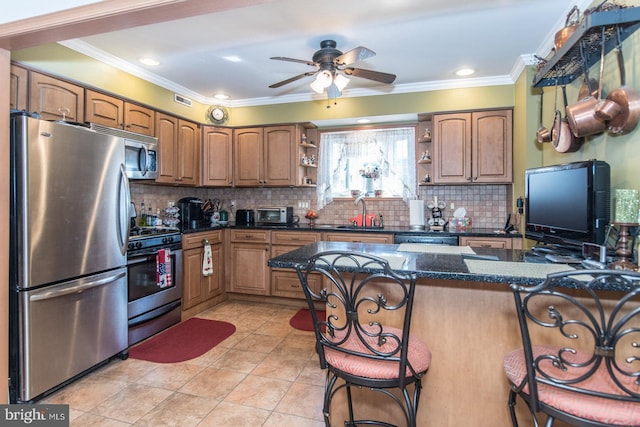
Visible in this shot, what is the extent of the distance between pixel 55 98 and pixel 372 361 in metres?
3.03

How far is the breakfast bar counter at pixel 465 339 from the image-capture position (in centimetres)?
159

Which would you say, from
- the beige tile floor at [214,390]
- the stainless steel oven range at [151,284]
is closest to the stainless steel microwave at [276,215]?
the stainless steel oven range at [151,284]

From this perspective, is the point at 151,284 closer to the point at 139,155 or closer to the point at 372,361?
the point at 139,155

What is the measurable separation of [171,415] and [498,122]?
392cm

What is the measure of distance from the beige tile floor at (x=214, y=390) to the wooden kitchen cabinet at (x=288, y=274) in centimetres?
101

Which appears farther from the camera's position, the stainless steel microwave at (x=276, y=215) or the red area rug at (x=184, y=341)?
the stainless steel microwave at (x=276, y=215)

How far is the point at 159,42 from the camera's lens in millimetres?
2930

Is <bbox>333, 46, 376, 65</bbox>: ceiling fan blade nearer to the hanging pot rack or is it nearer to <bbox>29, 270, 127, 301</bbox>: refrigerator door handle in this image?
the hanging pot rack

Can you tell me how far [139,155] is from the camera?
10.6 ft

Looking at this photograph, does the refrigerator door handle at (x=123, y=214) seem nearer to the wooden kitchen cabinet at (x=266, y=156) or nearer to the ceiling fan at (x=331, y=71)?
the ceiling fan at (x=331, y=71)

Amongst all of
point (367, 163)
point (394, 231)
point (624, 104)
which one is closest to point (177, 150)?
point (367, 163)

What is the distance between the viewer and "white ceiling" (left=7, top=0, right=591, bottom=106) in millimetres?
2416

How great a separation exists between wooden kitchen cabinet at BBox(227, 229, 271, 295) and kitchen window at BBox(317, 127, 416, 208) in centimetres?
99

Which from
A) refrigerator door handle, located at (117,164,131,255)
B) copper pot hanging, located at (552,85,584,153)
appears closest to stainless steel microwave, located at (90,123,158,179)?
refrigerator door handle, located at (117,164,131,255)
